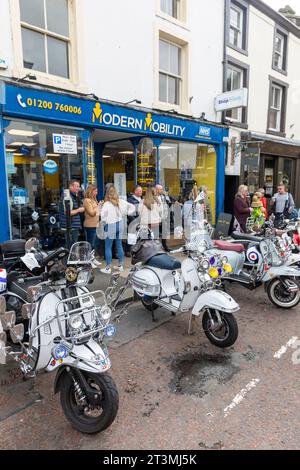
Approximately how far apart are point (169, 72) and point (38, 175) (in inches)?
196

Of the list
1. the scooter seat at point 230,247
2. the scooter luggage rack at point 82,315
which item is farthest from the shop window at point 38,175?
the scooter luggage rack at point 82,315

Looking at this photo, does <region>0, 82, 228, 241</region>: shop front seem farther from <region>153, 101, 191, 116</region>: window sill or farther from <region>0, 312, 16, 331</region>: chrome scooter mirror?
<region>0, 312, 16, 331</region>: chrome scooter mirror

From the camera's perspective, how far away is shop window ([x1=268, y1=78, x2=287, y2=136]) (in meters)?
13.2

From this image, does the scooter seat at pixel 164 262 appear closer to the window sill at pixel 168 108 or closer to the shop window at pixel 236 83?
the window sill at pixel 168 108

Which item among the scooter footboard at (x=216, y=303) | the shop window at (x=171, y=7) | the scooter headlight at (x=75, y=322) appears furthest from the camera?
the shop window at (x=171, y=7)

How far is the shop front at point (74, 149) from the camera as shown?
6.06 metres

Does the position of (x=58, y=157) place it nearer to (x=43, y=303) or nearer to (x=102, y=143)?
(x=102, y=143)

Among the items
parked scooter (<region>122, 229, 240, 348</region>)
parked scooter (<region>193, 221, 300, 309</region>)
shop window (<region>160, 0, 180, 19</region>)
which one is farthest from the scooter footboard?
shop window (<region>160, 0, 180, 19</region>)

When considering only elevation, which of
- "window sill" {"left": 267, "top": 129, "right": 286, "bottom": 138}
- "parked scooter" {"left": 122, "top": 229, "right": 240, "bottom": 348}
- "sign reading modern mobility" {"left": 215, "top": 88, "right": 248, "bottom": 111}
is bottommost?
"parked scooter" {"left": 122, "top": 229, "right": 240, "bottom": 348}

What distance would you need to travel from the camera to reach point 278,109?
1341 cm

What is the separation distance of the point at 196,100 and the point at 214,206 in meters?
3.47

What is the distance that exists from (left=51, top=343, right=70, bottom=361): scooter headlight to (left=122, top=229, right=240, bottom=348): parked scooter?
136cm

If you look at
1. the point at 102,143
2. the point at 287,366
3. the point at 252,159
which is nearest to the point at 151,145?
the point at 102,143

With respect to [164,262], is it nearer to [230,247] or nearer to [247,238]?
[230,247]
